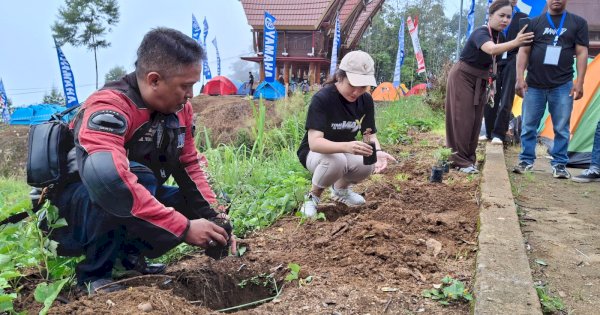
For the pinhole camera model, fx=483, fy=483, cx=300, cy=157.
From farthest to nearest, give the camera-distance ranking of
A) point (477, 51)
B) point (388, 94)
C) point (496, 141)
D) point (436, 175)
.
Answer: point (388, 94) < point (496, 141) < point (477, 51) < point (436, 175)

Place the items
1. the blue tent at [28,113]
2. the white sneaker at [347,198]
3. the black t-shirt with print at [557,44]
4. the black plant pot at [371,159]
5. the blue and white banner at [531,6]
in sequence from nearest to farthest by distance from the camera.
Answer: the black plant pot at [371,159]
the white sneaker at [347,198]
the black t-shirt with print at [557,44]
the blue and white banner at [531,6]
the blue tent at [28,113]

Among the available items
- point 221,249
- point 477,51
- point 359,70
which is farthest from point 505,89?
point 221,249

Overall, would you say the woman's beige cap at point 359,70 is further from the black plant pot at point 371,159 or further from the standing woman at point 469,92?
the standing woman at point 469,92

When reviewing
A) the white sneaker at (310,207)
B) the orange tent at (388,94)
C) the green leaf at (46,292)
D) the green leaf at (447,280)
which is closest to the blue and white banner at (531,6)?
the orange tent at (388,94)

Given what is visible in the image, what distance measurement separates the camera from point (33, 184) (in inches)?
→ 73.0

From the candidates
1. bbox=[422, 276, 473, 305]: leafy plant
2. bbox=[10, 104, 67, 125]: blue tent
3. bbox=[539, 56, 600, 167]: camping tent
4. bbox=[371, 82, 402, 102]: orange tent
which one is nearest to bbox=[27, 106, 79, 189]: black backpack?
bbox=[422, 276, 473, 305]: leafy plant

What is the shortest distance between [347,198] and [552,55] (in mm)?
2676

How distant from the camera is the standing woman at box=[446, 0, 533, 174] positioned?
14.6 feet

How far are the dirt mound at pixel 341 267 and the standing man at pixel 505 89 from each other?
296 cm

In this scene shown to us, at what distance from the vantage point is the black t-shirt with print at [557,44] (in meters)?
4.57

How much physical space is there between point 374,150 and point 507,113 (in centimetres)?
342

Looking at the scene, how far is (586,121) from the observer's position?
18.9 ft

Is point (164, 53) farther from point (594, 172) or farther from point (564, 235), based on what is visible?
point (594, 172)

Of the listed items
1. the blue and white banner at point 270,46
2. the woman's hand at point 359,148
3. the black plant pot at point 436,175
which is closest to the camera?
the woman's hand at point 359,148
